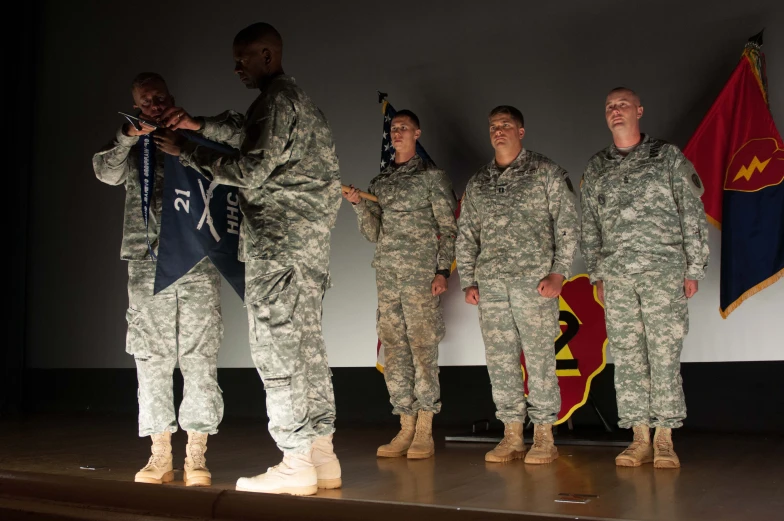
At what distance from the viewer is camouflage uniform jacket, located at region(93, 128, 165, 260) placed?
321cm

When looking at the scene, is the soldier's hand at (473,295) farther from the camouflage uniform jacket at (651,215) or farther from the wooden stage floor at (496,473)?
the wooden stage floor at (496,473)

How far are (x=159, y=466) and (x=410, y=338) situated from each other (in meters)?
1.31

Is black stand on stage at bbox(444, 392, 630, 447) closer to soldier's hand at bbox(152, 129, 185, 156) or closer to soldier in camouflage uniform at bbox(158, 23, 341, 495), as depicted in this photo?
soldier in camouflage uniform at bbox(158, 23, 341, 495)

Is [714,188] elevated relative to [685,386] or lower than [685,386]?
elevated

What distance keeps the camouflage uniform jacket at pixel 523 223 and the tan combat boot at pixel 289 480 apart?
1.34 meters

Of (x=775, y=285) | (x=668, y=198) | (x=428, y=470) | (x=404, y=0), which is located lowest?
(x=428, y=470)

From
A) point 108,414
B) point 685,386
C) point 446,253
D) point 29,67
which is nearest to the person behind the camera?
point 446,253

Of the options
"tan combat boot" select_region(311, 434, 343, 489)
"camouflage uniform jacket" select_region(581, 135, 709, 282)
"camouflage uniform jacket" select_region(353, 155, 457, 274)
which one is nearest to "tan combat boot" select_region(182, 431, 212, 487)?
"tan combat boot" select_region(311, 434, 343, 489)

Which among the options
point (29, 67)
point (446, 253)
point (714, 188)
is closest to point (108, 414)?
point (29, 67)

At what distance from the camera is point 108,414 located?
618 centimetres

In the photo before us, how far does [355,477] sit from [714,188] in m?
2.25

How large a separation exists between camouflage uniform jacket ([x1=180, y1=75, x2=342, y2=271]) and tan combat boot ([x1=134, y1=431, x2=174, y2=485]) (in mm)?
831

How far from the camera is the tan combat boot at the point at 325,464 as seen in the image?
2.93 meters

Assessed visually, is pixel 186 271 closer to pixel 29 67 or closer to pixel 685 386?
pixel 685 386
